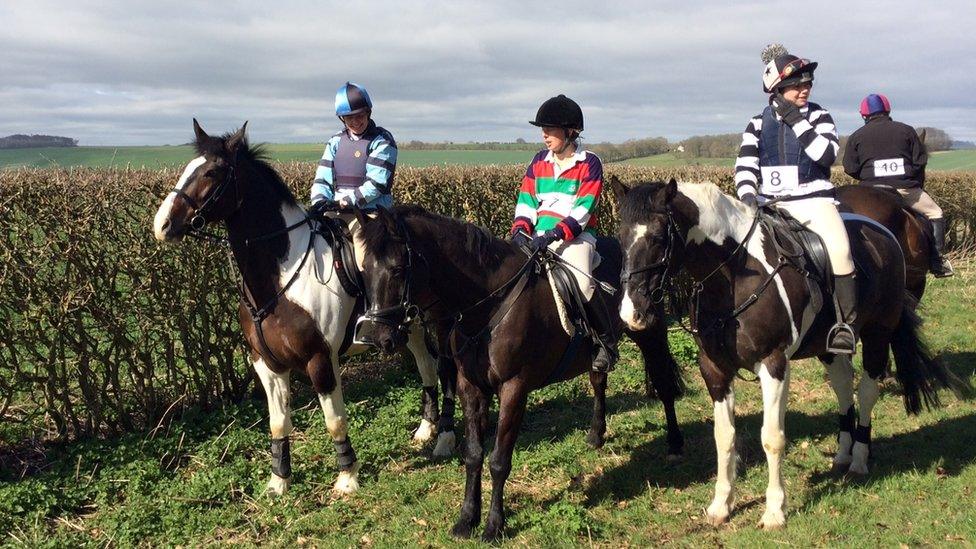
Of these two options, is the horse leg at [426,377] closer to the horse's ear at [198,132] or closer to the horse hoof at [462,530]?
the horse hoof at [462,530]

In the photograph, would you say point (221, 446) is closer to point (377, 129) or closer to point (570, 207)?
point (377, 129)

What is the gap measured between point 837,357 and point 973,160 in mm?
43406

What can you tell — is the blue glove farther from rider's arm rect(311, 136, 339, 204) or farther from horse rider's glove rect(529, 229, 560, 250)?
rider's arm rect(311, 136, 339, 204)

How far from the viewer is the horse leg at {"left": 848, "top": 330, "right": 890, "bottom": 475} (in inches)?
205

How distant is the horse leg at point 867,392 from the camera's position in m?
5.22

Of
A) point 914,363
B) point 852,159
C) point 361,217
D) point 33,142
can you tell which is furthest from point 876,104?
point 33,142

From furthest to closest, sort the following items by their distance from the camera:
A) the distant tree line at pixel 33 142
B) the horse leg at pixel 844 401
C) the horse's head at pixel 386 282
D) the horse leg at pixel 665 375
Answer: the distant tree line at pixel 33 142
the horse leg at pixel 665 375
the horse leg at pixel 844 401
the horse's head at pixel 386 282

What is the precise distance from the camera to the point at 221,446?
5.88 metres

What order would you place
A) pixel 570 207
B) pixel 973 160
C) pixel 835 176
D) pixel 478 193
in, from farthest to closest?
pixel 973 160 → pixel 835 176 → pixel 478 193 → pixel 570 207

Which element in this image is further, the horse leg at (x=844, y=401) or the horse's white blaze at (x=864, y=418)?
the horse leg at (x=844, y=401)

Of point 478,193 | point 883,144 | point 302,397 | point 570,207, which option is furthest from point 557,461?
point 883,144

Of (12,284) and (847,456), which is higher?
(12,284)

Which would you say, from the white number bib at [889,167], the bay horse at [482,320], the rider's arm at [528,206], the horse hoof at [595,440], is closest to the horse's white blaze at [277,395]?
the bay horse at [482,320]

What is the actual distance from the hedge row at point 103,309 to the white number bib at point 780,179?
4543mm
